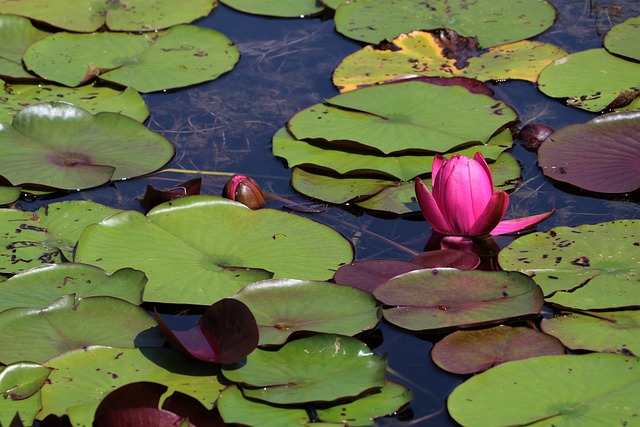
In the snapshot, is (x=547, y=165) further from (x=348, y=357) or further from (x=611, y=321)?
(x=348, y=357)

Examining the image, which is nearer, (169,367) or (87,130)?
(169,367)

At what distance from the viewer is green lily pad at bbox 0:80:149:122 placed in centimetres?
401

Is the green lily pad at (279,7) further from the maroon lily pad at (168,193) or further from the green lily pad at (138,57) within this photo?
the maroon lily pad at (168,193)

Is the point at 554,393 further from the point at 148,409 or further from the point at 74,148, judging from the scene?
the point at 74,148

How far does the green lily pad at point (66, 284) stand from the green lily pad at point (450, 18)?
2.21 metres

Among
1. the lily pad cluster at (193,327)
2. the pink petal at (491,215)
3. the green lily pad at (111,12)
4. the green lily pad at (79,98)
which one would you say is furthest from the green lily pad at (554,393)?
the green lily pad at (111,12)

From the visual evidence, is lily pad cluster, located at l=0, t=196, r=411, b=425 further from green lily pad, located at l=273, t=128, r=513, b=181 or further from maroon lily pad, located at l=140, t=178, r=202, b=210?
green lily pad, located at l=273, t=128, r=513, b=181

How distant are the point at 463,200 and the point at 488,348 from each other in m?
0.61

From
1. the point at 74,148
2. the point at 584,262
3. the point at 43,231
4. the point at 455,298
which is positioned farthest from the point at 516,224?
the point at 74,148

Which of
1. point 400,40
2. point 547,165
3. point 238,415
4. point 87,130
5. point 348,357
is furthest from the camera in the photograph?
point 400,40

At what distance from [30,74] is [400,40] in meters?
1.83

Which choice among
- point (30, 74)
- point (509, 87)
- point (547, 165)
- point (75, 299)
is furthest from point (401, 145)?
point (30, 74)

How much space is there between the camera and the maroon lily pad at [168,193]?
326 centimetres

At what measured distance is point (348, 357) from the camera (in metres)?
2.46
